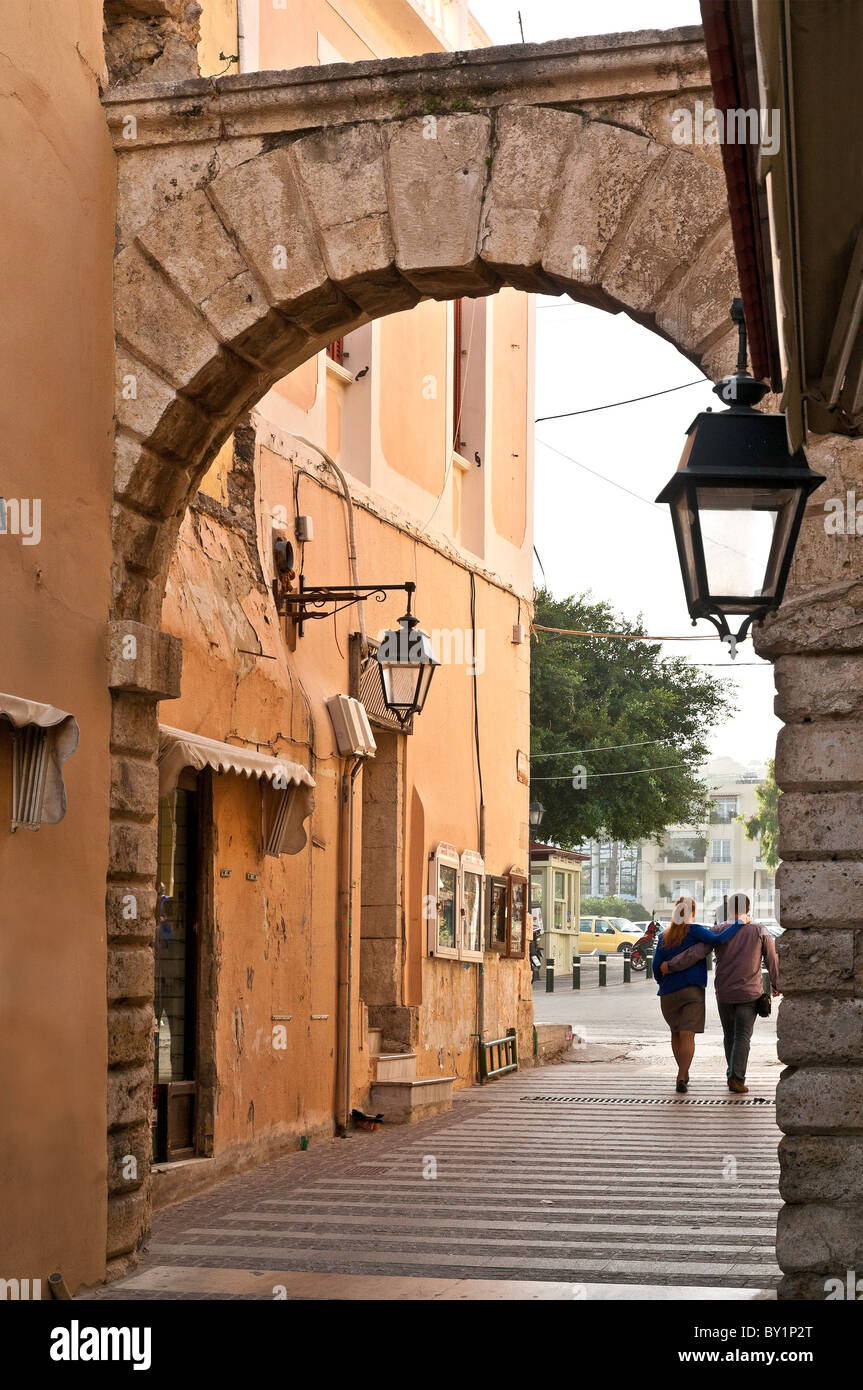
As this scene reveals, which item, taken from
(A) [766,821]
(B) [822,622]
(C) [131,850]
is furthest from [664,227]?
(A) [766,821]

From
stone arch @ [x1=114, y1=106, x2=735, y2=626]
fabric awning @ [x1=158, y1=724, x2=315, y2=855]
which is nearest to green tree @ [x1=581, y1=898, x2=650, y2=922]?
fabric awning @ [x1=158, y1=724, x2=315, y2=855]

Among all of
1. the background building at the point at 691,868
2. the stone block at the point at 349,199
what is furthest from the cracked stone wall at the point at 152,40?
the background building at the point at 691,868

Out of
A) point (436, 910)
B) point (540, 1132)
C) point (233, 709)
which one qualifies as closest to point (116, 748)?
point (233, 709)

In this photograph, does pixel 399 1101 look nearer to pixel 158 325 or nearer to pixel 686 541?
pixel 158 325

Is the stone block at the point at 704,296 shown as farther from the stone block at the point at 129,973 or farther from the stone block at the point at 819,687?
the stone block at the point at 129,973

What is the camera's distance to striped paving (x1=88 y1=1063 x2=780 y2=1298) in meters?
6.52

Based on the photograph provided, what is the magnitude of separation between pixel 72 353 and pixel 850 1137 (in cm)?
408

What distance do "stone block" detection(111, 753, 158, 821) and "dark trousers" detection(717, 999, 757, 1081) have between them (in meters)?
7.16

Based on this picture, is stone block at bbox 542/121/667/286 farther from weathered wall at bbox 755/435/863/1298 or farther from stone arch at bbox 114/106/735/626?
weathered wall at bbox 755/435/863/1298

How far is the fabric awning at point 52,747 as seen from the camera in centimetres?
586

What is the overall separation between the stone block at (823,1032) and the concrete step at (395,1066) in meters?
6.69

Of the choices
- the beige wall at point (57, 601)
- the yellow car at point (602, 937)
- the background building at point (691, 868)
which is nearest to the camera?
the beige wall at point (57, 601)

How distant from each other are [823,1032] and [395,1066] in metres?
7.01

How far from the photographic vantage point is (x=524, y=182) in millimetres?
6645
